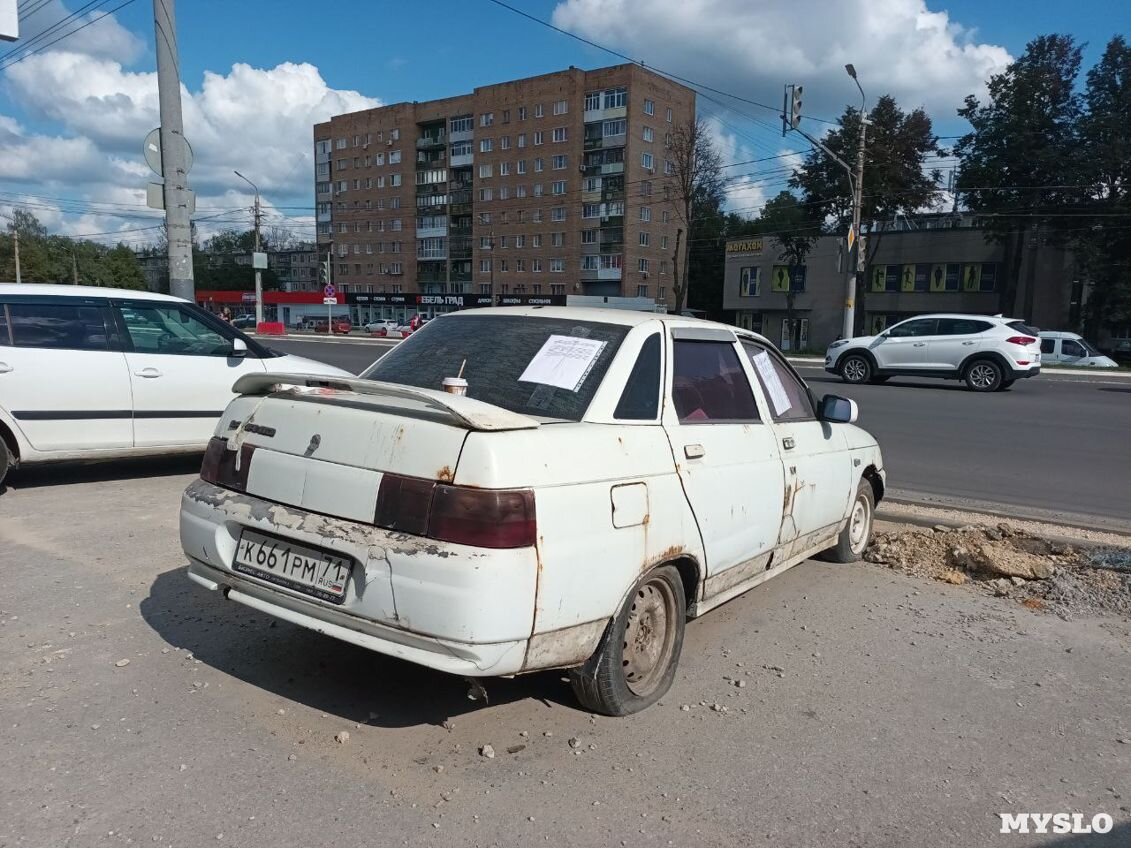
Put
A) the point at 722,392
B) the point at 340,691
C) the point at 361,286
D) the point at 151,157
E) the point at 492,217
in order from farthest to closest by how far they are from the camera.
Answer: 1. the point at 361,286
2. the point at 492,217
3. the point at 151,157
4. the point at 722,392
5. the point at 340,691

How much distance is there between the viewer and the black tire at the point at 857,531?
536 centimetres

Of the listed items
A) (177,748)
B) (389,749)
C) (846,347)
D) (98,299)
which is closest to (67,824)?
(177,748)

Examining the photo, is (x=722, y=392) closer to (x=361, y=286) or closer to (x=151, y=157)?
(x=151, y=157)

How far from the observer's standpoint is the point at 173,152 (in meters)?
9.78

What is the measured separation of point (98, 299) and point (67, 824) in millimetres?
5632

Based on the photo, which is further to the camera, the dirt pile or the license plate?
the dirt pile

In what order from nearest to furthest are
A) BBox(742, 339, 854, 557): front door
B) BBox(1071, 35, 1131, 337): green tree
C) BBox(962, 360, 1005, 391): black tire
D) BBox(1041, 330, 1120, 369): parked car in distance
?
BBox(742, 339, 854, 557): front door < BBox(962, 360, 1005, 391): black tire < BBox(1041, 330, 1120, 369): parked car in distance < BBox(1071, 35, 1131, 337): green tree

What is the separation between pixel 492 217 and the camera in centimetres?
8731

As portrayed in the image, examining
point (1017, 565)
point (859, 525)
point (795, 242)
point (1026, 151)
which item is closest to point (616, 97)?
point (795, 242)

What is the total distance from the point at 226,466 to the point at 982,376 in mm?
19242

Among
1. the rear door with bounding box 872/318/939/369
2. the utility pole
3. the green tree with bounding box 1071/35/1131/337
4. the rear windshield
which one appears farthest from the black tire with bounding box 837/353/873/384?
the green tree with bounding box 1071/35/1131/337

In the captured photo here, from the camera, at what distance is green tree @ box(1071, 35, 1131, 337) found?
140ft

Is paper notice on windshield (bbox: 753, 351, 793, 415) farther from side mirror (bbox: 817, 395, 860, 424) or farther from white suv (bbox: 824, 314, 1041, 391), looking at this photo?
white suv (bbox: 824, 314, 1041, 391)

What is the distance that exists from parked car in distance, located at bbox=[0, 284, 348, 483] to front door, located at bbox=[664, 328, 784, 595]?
12.5ft
